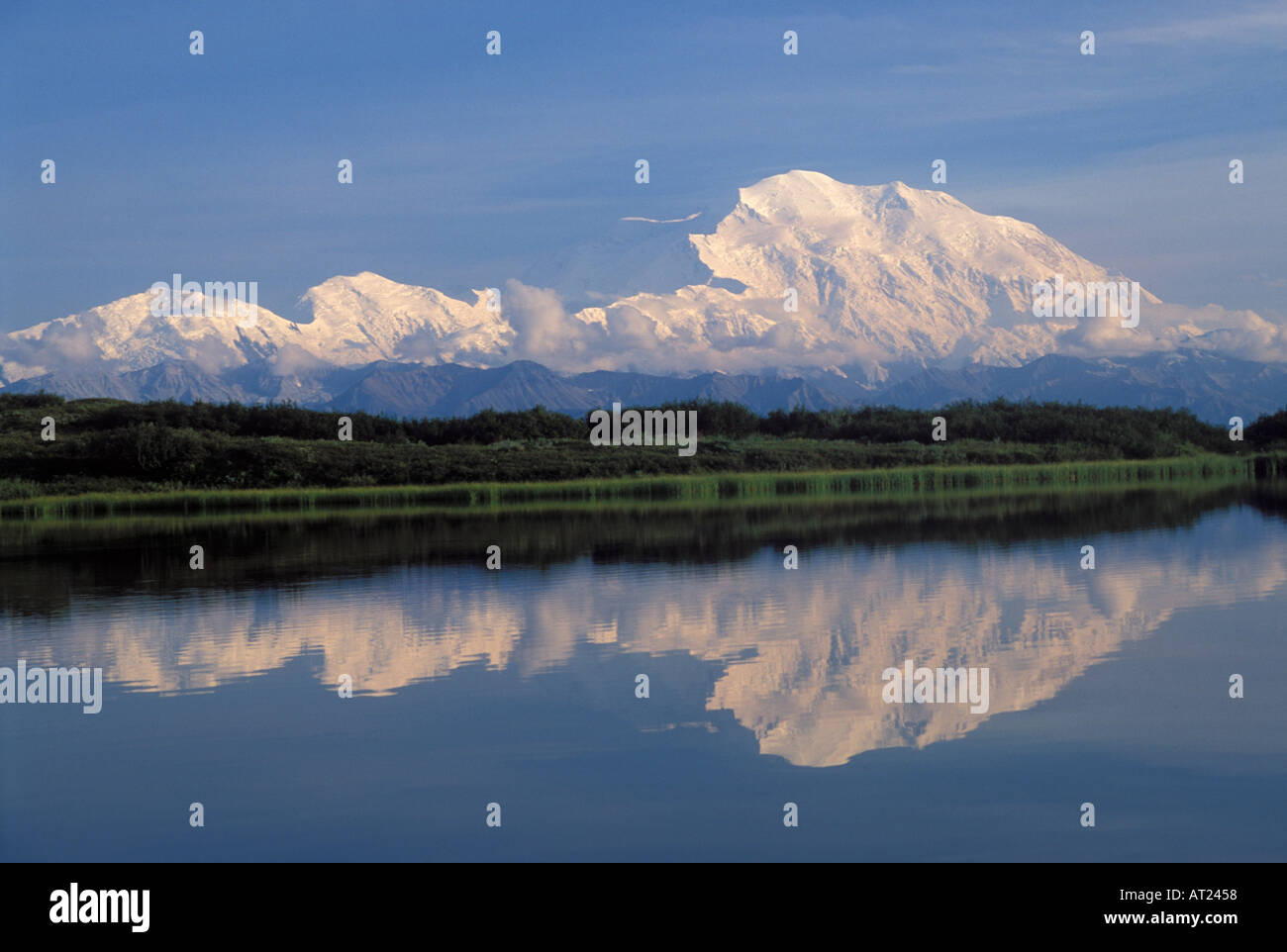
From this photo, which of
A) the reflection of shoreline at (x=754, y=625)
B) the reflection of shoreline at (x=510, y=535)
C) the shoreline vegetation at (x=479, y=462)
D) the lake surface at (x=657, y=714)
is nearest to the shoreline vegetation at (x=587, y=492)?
the shoreline vegetation at (x=479, y=462)

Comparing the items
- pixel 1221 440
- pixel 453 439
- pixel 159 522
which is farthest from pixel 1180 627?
pixel 1221 440

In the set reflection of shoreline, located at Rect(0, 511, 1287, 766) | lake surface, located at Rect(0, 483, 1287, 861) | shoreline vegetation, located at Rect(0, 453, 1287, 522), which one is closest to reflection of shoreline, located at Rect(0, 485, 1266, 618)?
lake surface, located at Rect(0, 483, 1287, 861)

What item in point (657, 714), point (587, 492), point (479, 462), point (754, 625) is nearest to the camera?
point (657, 714)

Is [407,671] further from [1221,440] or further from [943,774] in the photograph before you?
[1221,440]

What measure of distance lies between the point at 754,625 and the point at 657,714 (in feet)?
19.6

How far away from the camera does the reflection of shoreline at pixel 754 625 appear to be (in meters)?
16.1

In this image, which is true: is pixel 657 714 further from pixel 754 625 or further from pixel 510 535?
pixel 510 535

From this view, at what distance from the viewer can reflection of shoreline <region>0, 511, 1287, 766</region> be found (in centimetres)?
1612

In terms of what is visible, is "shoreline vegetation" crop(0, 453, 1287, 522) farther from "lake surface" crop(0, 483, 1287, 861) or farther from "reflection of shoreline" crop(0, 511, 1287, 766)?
"reflection of shoreline" crop(0, 511, 1287, 766)

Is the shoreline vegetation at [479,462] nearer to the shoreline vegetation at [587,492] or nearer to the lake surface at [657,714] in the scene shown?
the shoreline vegetation at [587,492]

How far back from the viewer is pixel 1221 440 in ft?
391

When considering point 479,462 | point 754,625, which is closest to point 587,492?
point 479,462

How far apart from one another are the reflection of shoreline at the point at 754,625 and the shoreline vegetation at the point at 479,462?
1235 inches

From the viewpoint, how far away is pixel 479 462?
77.2 m
